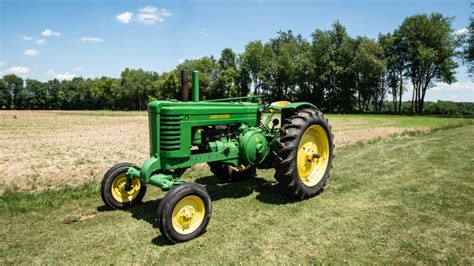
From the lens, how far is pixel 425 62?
42.2 m

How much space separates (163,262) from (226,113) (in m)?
2.73

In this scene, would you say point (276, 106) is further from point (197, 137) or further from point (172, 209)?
point (172, 209)

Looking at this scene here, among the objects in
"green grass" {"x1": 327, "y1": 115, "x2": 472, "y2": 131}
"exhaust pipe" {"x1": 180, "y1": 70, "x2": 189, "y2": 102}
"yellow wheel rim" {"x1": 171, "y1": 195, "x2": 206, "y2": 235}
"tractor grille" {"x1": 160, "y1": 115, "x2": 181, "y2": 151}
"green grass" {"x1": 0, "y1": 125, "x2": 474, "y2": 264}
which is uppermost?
"exhaust pipe" {"x1": 180, "y1": 70, "x2": 189, "y2": 102}

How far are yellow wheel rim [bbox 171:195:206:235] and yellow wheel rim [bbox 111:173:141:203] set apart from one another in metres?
1.57

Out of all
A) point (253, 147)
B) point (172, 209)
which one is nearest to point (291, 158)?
point (253, 147)

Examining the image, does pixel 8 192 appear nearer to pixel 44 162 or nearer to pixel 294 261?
pixel 44 162

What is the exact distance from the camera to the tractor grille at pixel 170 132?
4.92m

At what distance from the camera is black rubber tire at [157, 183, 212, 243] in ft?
13.7

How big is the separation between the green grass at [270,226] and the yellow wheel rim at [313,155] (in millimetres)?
421

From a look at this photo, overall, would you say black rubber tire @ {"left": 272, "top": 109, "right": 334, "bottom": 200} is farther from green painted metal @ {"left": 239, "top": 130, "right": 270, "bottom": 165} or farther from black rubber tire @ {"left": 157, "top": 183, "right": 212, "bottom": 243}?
black rubber tire @ {"left": 157, "top": 183, "right": 212, "bottom": 243}

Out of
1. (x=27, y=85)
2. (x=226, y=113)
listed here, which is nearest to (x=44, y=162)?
(x=226, y=113)

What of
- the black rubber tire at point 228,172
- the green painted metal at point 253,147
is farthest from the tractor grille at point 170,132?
the black rubber tire at point 228,172

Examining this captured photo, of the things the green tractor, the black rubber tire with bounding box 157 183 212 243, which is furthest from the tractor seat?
the black rubber tire with bounding box 157 183 212 243

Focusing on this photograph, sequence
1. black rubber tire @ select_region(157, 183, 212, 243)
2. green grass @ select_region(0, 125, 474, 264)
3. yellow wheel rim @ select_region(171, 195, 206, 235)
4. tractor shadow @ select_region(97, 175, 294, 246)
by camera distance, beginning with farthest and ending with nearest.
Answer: tractor shadow @ select_region(97, 175, 294, 246), yellow wheel rim @ select_region(171, 195, 206, 235), black rubber tire @ select_region(157, 183, 212, 243), green grass @ select_region(0, 125, 474, 264)
